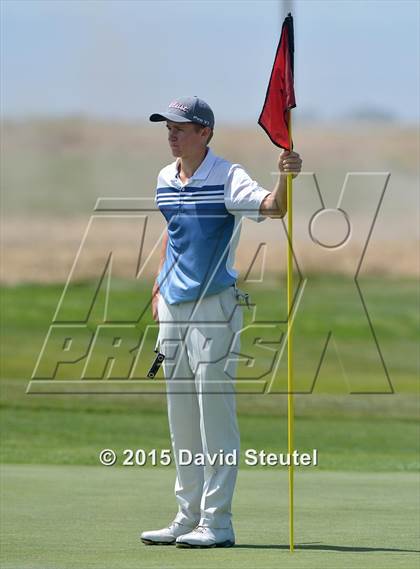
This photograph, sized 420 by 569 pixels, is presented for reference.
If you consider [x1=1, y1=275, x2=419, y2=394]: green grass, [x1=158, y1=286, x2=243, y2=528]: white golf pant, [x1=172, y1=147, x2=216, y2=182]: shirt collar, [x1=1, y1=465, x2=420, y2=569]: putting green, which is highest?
[x1=172, y1=147, x2=216, y2=182]: shirt collar

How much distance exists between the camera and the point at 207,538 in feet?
27.2

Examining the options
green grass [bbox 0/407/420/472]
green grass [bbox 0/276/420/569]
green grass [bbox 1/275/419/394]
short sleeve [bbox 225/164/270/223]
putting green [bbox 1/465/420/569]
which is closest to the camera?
putting green [bbox 1/465/420/569]

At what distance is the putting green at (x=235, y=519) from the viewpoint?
25.6 ft

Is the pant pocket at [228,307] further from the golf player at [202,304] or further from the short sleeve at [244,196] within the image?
the short sleeve at [244,196]

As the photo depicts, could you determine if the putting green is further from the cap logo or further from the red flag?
the cap logo

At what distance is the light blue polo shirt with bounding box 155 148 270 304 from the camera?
824 cm

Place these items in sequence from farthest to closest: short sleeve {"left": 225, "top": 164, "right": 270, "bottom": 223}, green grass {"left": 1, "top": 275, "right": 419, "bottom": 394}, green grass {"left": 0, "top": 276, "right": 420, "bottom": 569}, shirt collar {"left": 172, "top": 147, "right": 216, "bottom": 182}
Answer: green grass {"left": 1, "top": 275, "right": 419, "bottom": 394}, shirt collar {"left": 172, "top": 147, "right": 216, "bottom": 182}, short sleeve {"left": 225, "top": 164, "right": 270, "bottom": 223}, green grass {"left": 0, "top": 276, "right": 420, "bottom": 569}

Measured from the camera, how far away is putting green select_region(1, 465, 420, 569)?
781 centimetres

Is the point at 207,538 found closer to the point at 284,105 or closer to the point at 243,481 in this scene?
the point at 284,105

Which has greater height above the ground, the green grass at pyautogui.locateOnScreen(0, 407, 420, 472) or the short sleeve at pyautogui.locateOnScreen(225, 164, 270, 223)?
the short sleeve at pyautogui.locateOnScreen(225, 164, 270, 223)

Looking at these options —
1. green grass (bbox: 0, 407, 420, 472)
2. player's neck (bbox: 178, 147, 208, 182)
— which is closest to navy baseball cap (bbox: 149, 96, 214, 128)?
player's neck (bbox: 178, 147, 208, 182)

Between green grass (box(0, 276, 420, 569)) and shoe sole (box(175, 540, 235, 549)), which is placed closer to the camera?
green grass (box(0, 276, 420, 569))

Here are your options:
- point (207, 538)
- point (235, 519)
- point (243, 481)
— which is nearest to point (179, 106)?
point (207, 538)

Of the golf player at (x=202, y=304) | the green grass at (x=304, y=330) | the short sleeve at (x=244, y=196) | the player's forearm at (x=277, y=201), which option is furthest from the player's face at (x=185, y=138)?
the green grass at (x=304, y=330)
